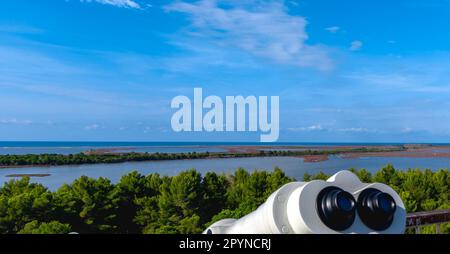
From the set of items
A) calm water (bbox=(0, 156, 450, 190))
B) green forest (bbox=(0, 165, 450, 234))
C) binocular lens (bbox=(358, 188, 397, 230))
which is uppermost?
binocular lens (bbox=(358, 188, 397, 230))

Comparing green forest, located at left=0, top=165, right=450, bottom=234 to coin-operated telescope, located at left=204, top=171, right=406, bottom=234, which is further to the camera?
green forest, located at left=0, top=165, right=450, bottom=234

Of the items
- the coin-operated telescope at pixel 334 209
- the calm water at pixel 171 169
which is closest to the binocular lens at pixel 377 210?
the coin-operated telescope at pixel 334 209

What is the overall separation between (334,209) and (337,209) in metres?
0.02

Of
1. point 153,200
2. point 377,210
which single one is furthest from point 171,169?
point 377,210

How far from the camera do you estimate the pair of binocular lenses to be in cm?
227

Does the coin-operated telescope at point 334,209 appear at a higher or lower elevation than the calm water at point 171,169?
higher

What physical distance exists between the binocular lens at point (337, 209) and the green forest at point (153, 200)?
53.9 feet

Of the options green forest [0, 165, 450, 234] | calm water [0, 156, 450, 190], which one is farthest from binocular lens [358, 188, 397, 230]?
calm water [0, 156, 450, 190]

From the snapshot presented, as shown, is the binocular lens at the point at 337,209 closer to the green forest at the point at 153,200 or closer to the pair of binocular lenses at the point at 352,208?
the pair of binocular lenses at the point at 352,208

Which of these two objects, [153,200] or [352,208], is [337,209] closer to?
[352,208]

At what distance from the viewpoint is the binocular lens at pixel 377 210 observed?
7.80ft

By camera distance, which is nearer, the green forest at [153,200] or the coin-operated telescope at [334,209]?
the coin-operated telescope at [334,209]

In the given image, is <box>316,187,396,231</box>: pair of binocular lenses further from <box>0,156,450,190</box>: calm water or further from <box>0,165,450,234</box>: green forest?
<box>0,156,450,190</box>: calm water

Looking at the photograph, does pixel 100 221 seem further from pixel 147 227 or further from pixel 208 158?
pixel 208 158
